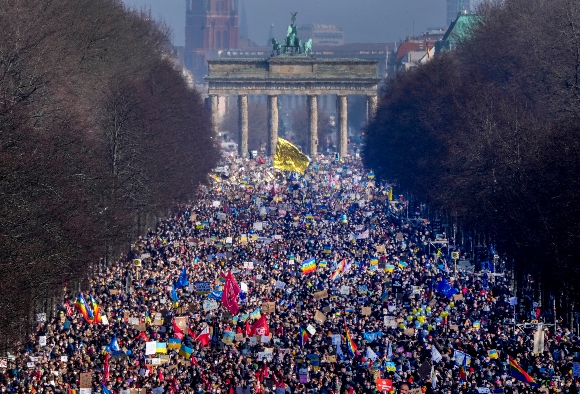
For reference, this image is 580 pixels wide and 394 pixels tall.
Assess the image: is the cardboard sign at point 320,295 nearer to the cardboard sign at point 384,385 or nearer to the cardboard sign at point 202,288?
the cardboard sign at point 202,288

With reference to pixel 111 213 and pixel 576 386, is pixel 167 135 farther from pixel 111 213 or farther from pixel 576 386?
pixel 576 386

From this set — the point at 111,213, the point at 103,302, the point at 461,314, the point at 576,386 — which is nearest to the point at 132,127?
the point at 111,213

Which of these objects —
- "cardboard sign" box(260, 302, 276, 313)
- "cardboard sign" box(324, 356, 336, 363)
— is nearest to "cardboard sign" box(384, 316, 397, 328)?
"cardboard sign" box(260, 302, 276, 313)

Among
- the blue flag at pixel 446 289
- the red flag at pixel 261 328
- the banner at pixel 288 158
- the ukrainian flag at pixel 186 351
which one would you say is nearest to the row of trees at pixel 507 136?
the blue flag at pixel 446 289

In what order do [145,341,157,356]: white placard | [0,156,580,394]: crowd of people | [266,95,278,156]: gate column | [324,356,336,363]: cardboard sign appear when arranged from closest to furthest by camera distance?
[0,156,580,394]: crowd of people, [324,356,336,363]: cardboard sign, [145,341,157,356]: white placard, [266,95,278,156]: gate column

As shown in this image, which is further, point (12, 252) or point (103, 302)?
point (103, 302)

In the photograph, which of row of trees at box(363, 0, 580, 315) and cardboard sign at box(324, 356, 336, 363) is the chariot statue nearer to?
row of trees at box(363, 0, 580, 315)
